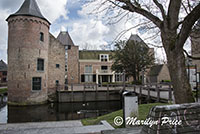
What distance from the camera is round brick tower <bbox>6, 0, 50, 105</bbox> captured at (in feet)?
55.6

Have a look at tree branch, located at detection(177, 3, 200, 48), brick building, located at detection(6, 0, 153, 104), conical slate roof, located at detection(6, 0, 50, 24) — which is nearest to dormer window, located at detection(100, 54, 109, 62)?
brick building, located at detection(6, 0, 153, 104)

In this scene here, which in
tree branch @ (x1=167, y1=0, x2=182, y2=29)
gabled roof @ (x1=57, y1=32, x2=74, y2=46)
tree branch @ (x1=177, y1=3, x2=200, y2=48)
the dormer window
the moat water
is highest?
gabled roof @ (x1=57, y1=32, x2=74, y2=46)

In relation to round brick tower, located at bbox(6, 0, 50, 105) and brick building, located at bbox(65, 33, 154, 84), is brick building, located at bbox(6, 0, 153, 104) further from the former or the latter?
brick building, located at bbox(65, 33, 154, 84)

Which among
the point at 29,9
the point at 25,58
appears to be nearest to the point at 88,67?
the point at 25,58

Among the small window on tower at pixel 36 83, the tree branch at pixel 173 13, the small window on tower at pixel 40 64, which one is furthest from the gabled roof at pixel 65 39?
the tree branch at pixel 173 13

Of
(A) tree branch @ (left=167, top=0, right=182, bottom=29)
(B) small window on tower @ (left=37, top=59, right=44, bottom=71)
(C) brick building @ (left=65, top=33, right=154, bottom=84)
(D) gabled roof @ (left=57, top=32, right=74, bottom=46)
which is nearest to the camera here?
(A) tree branch @ (left=167, top=0, right=182, bottom=29)

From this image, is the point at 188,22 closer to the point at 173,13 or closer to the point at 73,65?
the point at 173,13

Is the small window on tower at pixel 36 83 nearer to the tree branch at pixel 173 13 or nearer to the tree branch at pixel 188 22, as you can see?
the tree branch at pixel 173 13

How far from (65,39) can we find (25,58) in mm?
15272

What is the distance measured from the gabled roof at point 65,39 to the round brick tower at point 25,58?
12.7 meters

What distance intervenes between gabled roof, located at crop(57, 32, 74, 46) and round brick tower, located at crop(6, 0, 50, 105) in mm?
12688

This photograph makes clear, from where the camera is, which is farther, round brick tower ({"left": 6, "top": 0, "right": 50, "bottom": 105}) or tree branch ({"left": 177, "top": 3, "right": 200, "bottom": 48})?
round brick tower ({"left": 6, "top": 0, "right": 50, "bottom": 105})

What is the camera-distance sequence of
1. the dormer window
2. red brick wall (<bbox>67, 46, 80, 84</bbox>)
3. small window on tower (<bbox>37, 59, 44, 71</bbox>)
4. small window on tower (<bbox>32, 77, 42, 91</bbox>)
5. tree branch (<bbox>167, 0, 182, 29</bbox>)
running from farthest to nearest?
the dormer window → red brick wall (<bbox>67, 46, 80, 84</bbox>) → small window on tower (<bbox>37, 59, 44, 71</bbox>) → small window on tower (<bbox>32, 77, 42, 91</bbox>) → tree branch (<bbox>167, 0, 182, 29</bbox>)

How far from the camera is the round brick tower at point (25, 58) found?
55.6 ft
